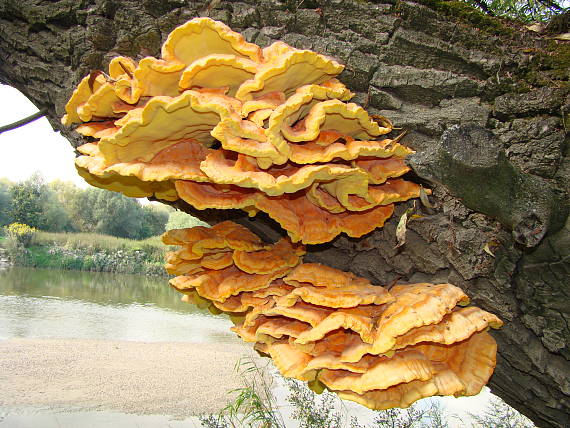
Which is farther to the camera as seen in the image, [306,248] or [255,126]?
[306,248]

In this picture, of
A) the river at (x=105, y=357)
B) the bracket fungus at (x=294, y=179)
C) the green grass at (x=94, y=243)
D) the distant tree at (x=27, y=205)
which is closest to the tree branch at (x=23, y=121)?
the bracket fungus at (x=294, y=179)

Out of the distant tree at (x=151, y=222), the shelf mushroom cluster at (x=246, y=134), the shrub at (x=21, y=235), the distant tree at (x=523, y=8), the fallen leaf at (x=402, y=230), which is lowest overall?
the distant tree at (x=151, y=222)

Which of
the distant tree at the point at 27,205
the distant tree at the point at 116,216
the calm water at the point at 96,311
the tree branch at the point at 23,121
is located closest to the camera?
the tree branch at the point at 23,121

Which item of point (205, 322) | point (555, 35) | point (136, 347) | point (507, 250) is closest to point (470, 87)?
point (555, 35)

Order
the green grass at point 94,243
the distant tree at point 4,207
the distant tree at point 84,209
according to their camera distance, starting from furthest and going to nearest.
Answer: the distant tree at point 84,209
the distant tree at point 4,207
the green grass at point 94,243

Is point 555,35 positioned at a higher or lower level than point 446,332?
higher

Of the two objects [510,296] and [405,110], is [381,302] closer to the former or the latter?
[510,296]

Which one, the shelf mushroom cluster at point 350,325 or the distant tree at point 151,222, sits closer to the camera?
the shelf mushroom cluster at point 350,325

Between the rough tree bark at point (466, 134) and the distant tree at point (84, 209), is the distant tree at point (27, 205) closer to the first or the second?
the distant tree at point (84, 209)
